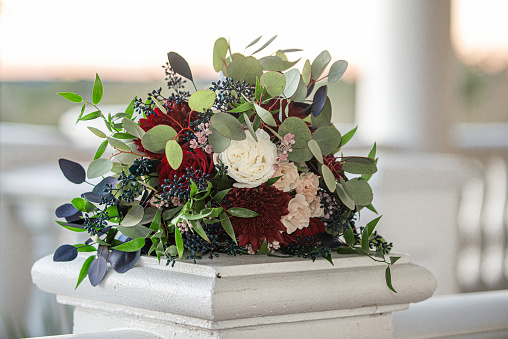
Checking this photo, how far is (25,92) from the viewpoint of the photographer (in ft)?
22.2

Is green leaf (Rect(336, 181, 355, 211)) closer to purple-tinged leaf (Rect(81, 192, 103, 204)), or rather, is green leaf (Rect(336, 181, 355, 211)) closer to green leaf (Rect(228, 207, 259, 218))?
green leaf (Rect(228, 207, 259, 218))

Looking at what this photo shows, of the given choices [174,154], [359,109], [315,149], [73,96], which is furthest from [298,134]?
[359,109]

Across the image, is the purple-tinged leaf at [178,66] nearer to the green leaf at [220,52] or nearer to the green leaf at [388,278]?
the green leaf at [220,52]

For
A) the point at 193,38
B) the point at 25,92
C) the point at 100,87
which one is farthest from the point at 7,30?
the point at 25,92

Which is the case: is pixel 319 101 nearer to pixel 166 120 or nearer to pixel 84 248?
pixel 166 120

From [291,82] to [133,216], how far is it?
0.69ft

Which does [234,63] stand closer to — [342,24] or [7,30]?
[7,30]

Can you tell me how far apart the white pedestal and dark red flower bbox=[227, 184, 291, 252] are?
0.02 meters

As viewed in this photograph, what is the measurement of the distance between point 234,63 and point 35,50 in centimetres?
335

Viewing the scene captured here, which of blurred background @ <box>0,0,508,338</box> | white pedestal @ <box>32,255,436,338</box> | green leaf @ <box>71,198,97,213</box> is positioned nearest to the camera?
white pedestal @ <box>32,255,436,338</box>

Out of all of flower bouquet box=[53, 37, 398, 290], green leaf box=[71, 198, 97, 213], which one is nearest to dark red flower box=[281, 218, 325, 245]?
flower bouquet box=[53, 37, 398, 290]

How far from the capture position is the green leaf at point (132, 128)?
55 centimetres

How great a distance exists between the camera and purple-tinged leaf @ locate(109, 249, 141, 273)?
1.84 ft

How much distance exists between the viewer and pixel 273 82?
1.87ft
